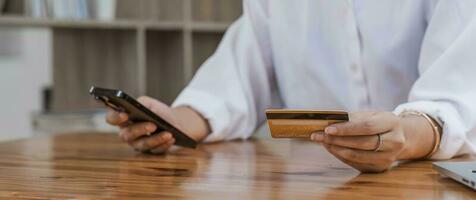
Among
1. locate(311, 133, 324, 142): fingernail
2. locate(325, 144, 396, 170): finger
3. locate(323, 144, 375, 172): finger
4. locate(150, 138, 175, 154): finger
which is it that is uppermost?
locate(311, 133, 324, 142): fingernail

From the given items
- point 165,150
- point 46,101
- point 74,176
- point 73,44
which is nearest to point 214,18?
point 73,44

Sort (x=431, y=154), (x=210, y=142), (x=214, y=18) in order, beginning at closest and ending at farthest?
(x=431, y=154)
(x=210, y=142)
(x=214, y=18)

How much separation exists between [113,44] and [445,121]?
2.09 metres

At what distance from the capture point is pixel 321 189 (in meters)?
0.86

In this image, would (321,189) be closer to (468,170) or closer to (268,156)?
(468,170)

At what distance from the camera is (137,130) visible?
127 centimetres

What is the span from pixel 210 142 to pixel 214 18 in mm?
1737

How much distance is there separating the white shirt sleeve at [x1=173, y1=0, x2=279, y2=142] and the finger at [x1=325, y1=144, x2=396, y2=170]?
1.74 feet

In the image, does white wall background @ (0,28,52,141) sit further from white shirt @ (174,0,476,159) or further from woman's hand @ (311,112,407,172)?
woman's hand @ (311,112,407,172)

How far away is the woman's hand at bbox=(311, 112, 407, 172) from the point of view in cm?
92

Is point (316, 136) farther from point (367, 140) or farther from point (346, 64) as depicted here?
point (346, 64)

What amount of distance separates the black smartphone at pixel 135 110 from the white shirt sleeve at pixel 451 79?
36 cm

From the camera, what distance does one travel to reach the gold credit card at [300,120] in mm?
895

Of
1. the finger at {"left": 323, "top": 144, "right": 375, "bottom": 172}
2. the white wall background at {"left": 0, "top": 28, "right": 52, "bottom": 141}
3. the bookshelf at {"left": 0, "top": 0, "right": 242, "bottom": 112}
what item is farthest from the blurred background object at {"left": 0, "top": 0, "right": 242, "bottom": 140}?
the finger at {"left": 323, "top": 144, "right": 375, "bottom": 172}
